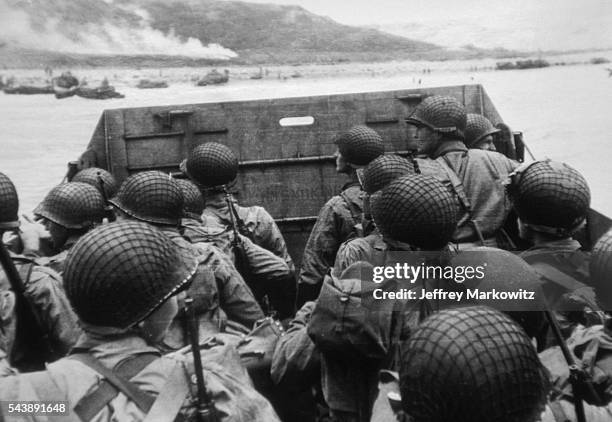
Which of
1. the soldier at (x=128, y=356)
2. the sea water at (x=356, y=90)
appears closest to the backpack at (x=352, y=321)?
the soldier at (x=128, y=356)

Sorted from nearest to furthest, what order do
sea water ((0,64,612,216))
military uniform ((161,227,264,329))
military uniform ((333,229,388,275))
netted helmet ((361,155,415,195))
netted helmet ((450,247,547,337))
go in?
1. netted helmet ((450,247,547,337))
2. military uniform ((333,229,388,275))
3. military uniform ((161,227,264,329))
4. netted helmet ((361,155,415,195))
5. sea water ((0,64,612,216))

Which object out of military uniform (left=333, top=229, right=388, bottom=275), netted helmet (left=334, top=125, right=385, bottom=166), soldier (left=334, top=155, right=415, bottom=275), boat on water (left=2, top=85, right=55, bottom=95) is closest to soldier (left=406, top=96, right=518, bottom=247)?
netted helmet (left=334, top=125, right=385, bottom=166)

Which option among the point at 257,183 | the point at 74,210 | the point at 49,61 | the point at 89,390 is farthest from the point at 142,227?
the point at 49,61

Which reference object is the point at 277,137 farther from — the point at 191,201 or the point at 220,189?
the point at 191,201

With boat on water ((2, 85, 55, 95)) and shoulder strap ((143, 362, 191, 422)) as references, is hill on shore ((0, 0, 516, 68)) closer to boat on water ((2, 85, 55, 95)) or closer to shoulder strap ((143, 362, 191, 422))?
boat on water ((2, 85, 55, 95))

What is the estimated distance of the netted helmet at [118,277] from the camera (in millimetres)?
1766

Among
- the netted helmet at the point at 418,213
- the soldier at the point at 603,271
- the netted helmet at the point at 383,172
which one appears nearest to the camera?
the soldier at the point at 603,271

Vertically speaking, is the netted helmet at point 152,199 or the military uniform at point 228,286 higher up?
the netted helmet at point 152,199

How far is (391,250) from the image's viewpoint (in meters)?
2.52

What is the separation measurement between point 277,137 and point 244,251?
194 centimetres

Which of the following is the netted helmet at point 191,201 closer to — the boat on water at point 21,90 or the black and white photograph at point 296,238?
the black and white photograph at point 296,238

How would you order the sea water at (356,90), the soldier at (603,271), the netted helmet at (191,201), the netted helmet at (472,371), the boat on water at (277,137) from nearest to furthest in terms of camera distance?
the netted helmet at (472,371) → the soldier at (603,271) → the netted helmet at (191,201) → the boat on water at (277,137) → the sea water at (356,90)

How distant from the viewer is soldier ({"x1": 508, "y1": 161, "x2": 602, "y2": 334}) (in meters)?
2.45

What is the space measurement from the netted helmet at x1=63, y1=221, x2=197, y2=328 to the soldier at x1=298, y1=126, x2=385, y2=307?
2281mm
